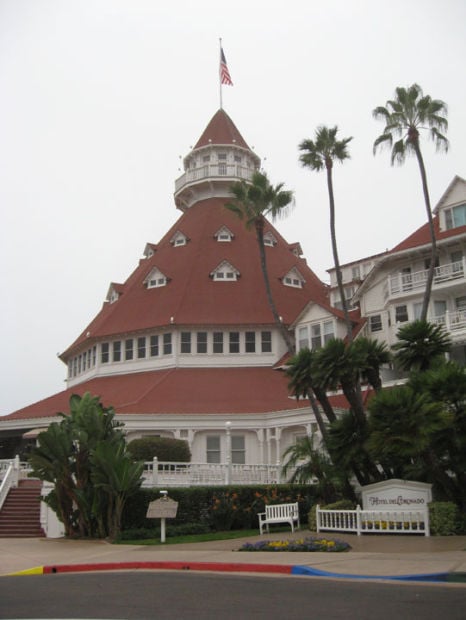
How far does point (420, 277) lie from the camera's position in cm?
3850

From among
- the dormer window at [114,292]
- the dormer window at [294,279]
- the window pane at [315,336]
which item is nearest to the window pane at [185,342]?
the window pane at [315,336]

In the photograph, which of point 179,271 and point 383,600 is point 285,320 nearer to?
point 179,271

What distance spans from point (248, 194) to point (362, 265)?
20924 mm

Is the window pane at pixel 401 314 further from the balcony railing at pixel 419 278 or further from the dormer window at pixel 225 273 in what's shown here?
the dormer window at pixel 225 273

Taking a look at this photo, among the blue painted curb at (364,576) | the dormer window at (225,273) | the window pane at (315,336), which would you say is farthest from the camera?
the dormer window at (225,273)

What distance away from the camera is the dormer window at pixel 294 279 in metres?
47.5

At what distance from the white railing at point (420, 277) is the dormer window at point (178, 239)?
52.5 feet

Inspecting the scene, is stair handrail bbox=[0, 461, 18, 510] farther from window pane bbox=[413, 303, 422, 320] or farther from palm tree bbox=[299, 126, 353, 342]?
window pane bbox=[413, 303, 422, 320]

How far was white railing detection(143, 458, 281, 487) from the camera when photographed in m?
26.4

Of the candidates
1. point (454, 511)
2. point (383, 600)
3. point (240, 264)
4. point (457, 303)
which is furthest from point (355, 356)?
point (240, 264)

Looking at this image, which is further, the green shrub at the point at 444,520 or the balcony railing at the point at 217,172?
the balcony railing at the point at 217,172

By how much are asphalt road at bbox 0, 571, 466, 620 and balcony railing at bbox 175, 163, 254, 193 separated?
42562 mm

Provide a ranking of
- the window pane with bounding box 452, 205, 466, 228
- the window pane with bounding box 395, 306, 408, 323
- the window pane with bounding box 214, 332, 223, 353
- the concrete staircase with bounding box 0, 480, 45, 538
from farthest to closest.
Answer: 1. the window pane with bounding box 214, 332, 223, 353
2. the window pane with bounding box 395, 306, 408, 323
3. the window pane with bounding box 452, 205, 466, 228
4. the concrete staircase with bounding box 0, 480, 45, 538

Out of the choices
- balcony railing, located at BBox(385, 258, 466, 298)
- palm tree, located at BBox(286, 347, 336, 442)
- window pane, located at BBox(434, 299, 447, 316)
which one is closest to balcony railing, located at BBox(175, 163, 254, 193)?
balcony railing, located at BBox(385, 258, 466, 298)
